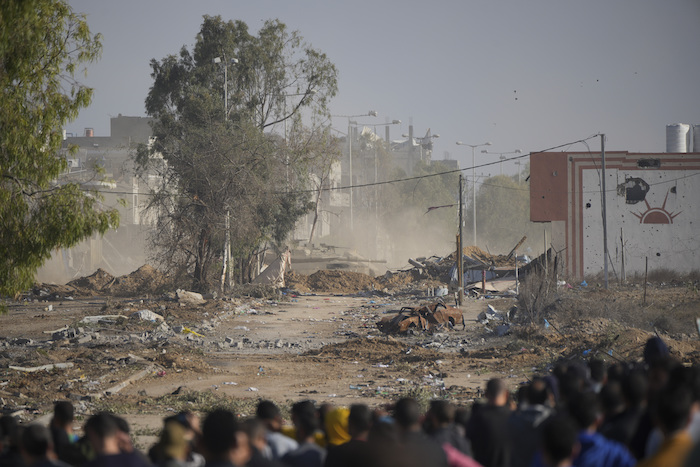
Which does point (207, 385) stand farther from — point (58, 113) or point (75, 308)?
point (75, 308)

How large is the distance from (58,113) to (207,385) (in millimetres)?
5758

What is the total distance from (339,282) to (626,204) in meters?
15.9

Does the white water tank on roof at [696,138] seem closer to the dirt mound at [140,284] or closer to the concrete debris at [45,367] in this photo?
the dirt mound at [140,284]

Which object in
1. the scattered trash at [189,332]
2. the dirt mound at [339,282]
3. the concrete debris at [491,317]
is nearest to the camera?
the scattered trash at [189,332]

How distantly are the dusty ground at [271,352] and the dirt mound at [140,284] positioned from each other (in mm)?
5656

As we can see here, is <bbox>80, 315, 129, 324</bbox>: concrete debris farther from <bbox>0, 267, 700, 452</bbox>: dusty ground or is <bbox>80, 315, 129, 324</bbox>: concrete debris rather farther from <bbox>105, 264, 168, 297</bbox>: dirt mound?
<bbox>105, 264, 168, 297</bbox>: dirt mound

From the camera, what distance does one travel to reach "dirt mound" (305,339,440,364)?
16328mm

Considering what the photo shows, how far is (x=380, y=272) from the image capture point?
51.9 m

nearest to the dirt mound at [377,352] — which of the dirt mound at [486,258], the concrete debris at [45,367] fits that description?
the concrete debris at [45,367]

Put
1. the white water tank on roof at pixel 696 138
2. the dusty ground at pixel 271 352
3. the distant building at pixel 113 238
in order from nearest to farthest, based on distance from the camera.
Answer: the dusty ground at pixel 271 352, the white water tank on roof at pixel 696 138, the distant building at pixel 113 238

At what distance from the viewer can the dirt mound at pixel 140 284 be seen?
3378 cm

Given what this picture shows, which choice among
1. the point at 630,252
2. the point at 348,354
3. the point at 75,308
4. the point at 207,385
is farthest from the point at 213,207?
the point at 630,252

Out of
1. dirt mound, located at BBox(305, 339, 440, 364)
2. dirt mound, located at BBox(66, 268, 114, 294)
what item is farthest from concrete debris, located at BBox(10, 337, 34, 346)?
dirt mound, located at BBox(66, 268, 114, 294)

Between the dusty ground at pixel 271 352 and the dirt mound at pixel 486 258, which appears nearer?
the dusty ground at pixel 271 352
